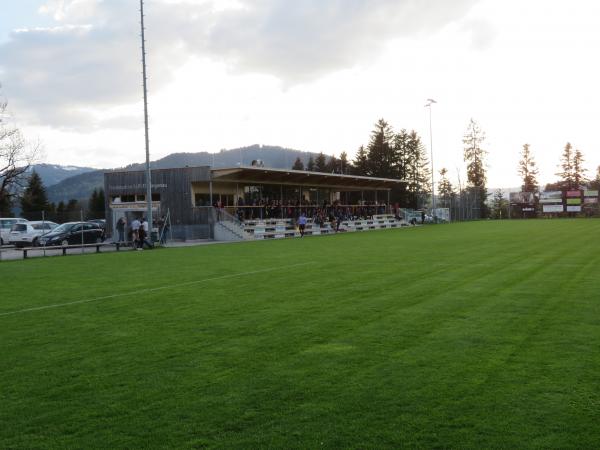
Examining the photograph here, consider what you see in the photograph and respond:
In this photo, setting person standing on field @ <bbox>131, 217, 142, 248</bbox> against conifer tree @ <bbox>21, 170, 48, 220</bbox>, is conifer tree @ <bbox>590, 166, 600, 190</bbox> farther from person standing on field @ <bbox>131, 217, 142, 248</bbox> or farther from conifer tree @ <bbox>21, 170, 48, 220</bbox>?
conifer tree @ <bbox>21, 170, 48, 220</bbox>

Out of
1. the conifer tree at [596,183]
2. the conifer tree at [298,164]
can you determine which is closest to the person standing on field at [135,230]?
the conifer tree at [298,164]

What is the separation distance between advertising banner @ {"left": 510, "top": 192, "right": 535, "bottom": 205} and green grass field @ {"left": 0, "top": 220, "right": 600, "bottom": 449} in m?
62.6

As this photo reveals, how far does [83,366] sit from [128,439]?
225 cm

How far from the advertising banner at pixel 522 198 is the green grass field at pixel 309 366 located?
6263cm

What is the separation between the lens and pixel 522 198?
70.8 m

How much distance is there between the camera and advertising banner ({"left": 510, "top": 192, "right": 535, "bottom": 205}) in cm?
7019

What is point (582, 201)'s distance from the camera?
66875mm

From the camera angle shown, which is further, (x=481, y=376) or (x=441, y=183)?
(x=441, y=183)

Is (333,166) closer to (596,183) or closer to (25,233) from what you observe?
(596,183)

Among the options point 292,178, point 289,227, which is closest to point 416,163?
point 292,178

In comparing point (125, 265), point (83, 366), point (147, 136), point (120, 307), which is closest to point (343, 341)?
point (83, 366)

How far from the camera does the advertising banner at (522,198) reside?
70188mm

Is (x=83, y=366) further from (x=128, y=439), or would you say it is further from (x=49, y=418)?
(x=128, y=439)

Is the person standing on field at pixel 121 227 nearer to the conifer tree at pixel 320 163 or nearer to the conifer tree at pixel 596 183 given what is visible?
the conifer tree at pixel 320 163
